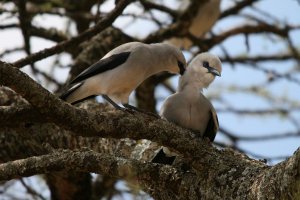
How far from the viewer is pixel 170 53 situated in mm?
4488

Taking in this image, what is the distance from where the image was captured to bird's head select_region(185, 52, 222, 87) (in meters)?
4.07

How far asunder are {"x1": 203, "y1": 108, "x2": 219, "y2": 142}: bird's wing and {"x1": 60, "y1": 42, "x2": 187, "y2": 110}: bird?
53 centimetres

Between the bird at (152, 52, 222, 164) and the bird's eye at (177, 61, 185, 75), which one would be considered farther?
the bird's eye at (177, 61, 185, 75)

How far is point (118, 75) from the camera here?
4.15m

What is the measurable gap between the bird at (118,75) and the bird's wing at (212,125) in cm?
53

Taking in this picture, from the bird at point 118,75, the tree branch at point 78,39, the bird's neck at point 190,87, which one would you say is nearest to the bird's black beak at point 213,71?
the bird's neck at point 190,87

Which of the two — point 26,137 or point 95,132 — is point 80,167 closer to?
point 95,132

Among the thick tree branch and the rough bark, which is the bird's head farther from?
the thick tree branch

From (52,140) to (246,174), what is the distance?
1.54 meters

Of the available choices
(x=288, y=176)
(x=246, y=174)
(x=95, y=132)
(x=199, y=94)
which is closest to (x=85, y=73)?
(x=199, y=94)

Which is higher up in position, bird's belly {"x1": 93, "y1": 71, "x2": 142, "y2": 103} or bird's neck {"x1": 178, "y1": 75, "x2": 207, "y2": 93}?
bird's belly {"x1": 93, "y1": 71, "x2": 142, "y2": 103}

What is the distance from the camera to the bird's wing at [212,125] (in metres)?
3.88

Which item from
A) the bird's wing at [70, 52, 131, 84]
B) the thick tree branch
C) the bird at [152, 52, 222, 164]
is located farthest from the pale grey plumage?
the thick tree branch

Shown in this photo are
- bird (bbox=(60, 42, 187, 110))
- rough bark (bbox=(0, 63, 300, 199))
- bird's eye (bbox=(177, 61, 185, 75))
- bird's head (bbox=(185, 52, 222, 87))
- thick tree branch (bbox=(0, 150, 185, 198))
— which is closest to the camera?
rough bark (bbox=(0, 63, 300, 199))
